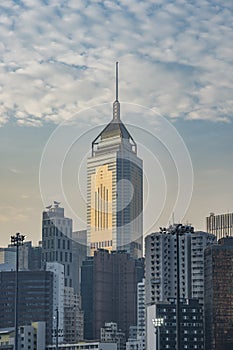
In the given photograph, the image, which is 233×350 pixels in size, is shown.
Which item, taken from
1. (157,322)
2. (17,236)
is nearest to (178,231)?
(17,236)

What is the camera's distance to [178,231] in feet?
270

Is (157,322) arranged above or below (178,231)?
below

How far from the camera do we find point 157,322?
115438 millimetres

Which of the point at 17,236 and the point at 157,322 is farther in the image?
the point at 157,322

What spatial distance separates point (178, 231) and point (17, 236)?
22784mm

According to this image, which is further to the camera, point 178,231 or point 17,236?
point 17,236

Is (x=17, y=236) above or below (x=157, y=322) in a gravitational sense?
above

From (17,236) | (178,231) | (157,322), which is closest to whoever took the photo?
(178,231)

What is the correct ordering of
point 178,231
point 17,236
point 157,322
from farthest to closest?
point 157,322 → point 17,236 → point 178,231

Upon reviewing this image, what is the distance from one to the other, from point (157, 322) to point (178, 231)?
3606 cm

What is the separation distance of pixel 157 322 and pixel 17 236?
88.8 feet

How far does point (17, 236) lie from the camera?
97688 mm

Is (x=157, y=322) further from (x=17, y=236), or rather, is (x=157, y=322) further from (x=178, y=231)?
(x=178, y=231)
